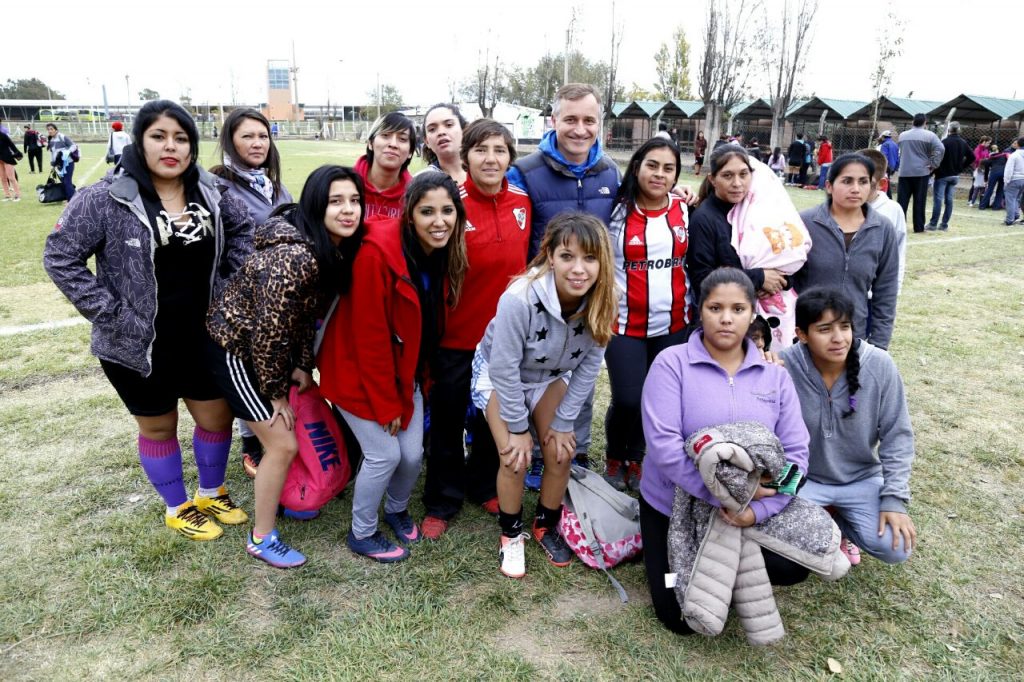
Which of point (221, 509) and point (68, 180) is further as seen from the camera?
point (68, 180)

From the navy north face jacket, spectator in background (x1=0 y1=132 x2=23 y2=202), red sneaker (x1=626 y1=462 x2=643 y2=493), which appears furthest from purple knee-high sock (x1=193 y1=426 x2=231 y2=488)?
spectator in background (x1=0 y1=132 x2=23 y2=202)

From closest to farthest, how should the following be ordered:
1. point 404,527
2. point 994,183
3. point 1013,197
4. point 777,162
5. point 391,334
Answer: point 391,334
point 404,527
point 1013,197
point 994,183
point 777,162

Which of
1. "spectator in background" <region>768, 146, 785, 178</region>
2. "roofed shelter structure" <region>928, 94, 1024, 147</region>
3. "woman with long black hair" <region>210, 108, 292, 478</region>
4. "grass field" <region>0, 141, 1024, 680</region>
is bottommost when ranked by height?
"grass field" <region>0, 141, 1024, 680</region>

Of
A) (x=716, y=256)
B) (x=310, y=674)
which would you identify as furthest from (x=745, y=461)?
(x=310, y=674)

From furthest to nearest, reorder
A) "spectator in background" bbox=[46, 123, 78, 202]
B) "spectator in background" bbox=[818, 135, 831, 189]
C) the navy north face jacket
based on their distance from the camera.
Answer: "spectator in background" bbox=[818, 135, 831, 189], "spectator in background" bbox=[46, 123, 78, 202], the navy north face jacket

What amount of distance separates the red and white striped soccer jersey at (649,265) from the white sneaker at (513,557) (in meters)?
1.15

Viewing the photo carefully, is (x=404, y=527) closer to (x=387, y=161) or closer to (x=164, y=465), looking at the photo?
(x=164, y=465)

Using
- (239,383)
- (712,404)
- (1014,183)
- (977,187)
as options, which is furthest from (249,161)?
(977,187)

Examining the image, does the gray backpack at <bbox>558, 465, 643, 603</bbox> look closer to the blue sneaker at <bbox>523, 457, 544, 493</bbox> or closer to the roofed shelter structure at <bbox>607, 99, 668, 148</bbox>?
the blue sneaker at <bbox>523, 457, 544, 493</bbox>

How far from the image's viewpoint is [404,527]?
123 inches

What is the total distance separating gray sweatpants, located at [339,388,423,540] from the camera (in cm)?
284

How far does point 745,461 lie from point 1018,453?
2.89 m

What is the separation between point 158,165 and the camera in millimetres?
2648

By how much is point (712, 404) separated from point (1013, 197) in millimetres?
15022
